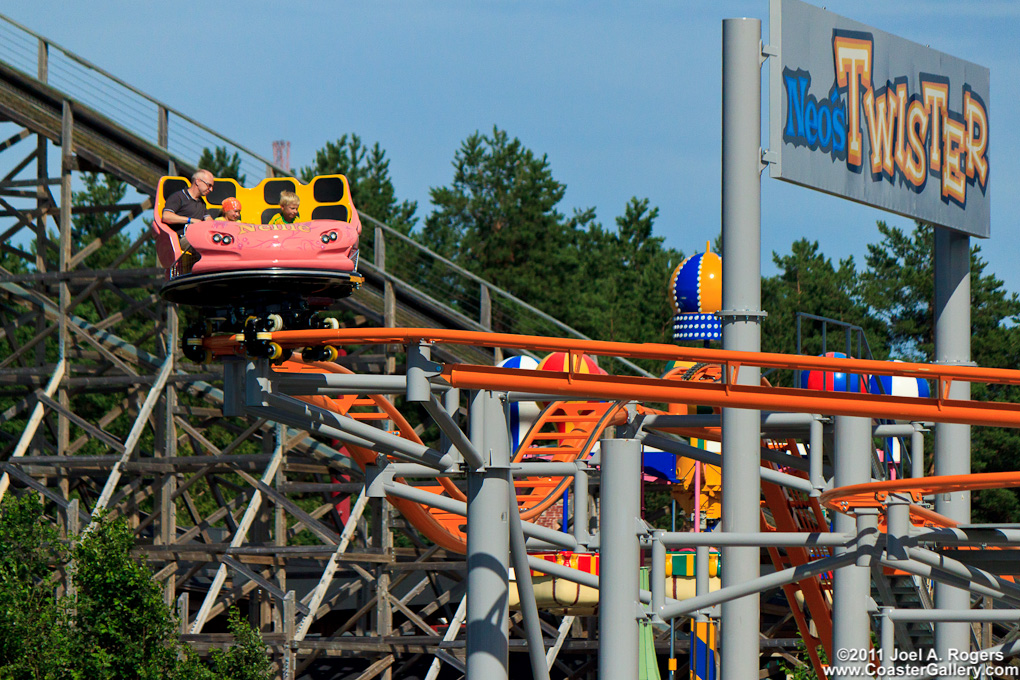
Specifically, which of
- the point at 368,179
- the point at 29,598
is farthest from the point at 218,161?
the point at 29,598

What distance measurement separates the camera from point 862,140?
955 cm

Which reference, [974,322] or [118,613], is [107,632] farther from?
[974,322]

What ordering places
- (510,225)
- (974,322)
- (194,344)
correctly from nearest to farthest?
(194,344) → (974,322) → (510,225)

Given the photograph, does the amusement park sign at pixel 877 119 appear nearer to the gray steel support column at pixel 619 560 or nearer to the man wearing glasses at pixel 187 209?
the gray steel support column at pixel 619 560

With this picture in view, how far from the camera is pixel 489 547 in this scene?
333 inches

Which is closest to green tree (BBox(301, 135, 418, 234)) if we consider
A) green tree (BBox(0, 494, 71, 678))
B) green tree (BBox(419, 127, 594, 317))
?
green tree (BBox(419, 127, 594, 317))

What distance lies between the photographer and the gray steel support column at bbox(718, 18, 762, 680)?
8609mm

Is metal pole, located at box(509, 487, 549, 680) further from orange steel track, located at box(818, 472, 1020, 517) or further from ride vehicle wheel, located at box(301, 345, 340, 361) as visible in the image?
orange steel track, located at box(818, 472, 1020, 517)

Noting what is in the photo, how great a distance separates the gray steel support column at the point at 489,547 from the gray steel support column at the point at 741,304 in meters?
1.26

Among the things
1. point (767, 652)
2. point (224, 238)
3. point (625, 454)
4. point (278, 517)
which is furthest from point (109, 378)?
point (625, 454)

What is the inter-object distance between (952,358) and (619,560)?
4.67 meters

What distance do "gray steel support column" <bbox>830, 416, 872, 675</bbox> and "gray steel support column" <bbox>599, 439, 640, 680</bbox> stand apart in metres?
1.36

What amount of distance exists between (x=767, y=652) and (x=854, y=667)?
11.2 meters

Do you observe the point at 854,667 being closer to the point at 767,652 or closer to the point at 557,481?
the point at 557,481
